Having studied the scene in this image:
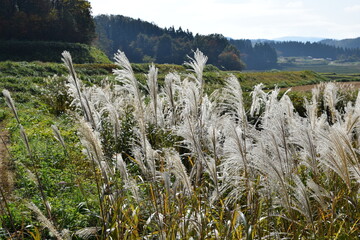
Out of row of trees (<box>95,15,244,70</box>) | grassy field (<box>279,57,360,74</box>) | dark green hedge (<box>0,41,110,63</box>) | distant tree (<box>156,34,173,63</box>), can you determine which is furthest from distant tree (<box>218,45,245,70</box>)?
dark green hedge (<box>0,41,110,63</box>)

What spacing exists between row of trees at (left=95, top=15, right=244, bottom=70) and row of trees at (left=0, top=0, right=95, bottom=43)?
37.2m

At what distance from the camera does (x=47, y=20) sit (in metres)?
43.4

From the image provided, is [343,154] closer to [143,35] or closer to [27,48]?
[27,48]

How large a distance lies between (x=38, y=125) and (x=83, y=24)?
4306 cm

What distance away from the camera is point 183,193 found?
10.00 feet

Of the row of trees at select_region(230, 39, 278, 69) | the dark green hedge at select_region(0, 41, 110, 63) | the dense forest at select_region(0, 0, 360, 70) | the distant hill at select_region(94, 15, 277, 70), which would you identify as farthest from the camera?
→ the row of trees at select_region(230, 39, 278, 69)

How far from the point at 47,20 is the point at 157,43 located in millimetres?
67525

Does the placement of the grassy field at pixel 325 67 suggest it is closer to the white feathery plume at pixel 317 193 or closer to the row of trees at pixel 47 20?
the row of trees at pixel 47 20

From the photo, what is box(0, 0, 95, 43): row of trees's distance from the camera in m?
40.4

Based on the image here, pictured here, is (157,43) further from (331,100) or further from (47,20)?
(331,100)

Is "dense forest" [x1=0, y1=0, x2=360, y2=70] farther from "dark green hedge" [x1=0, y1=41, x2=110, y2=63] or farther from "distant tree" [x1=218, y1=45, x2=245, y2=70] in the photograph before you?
"dark green hedge" [x1=0, y1=41, x2=110, y2=63]

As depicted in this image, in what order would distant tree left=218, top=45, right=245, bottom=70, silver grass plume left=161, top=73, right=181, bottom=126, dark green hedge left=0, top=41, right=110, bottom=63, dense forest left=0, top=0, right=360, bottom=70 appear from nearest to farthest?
1. silver grass plume left=161, top=73, right=181, bottom=126
2. dark green hedge left=0, top=41, right=110, bottom=63
3. dense forest left=0, top=0, right=360, bottom=70
4. distant tree left=218, top=45, right=245, bottom=70

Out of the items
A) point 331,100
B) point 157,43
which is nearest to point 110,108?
point 331,100

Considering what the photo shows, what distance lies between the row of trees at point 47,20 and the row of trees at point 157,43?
37.2 m
